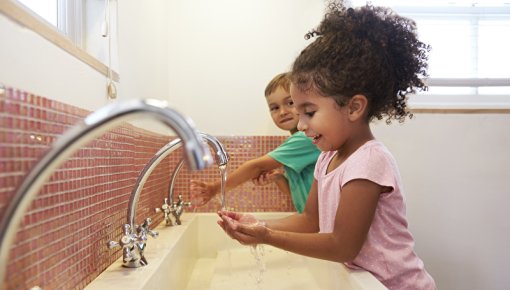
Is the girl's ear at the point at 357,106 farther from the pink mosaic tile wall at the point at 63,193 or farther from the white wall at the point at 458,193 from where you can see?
the white wall at the point at 458,193

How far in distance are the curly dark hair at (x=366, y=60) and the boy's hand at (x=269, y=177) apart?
62cm

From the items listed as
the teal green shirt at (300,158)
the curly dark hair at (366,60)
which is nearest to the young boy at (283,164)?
the teal green shirt at (300,158)

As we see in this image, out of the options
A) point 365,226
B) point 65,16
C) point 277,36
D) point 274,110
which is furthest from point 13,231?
point 277,36

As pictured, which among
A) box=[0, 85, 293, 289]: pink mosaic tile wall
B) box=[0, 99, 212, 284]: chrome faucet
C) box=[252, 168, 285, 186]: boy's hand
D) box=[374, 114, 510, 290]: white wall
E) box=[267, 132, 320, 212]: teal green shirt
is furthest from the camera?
box=[374, 114, 510, 290]: white wall

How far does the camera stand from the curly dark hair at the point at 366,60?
861mm

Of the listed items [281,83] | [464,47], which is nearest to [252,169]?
[281,83]

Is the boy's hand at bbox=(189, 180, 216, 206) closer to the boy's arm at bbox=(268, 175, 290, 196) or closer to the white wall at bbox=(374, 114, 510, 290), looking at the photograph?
the boy's arm at bbox=(268, 175, 290, 196)

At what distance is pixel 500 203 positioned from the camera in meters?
1.68

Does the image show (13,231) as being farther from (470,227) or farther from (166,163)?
(470,227)

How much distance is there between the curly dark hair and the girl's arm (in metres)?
0.21

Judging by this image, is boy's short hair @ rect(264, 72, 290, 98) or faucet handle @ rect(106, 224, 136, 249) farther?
boy's short hair @ rect(264, 72, 290, 98)

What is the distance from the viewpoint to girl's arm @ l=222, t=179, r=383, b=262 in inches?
30.5

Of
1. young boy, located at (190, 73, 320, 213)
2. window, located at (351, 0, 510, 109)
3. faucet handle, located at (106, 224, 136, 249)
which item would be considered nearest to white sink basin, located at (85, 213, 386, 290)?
faucet handle, located at (106, 224, 136, 249)

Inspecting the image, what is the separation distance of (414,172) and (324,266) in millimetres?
890
